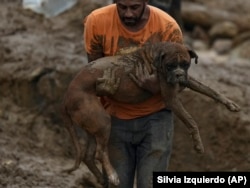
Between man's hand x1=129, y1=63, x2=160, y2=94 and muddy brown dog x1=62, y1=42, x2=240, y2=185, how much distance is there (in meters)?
0.02

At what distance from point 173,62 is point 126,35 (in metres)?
0.50

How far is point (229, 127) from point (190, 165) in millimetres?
597

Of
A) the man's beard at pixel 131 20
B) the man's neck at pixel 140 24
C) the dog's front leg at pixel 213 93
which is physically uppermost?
the man's beard at pixel 131 20

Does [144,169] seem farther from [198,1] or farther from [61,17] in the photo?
[198,1]

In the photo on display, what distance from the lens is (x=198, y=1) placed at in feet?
53.2

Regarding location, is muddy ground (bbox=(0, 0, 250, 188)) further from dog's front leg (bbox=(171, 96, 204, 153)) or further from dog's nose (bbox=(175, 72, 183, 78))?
dog's nose (bbox=(175, 72, 183, 78))

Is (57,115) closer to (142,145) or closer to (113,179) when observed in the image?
(142,145)

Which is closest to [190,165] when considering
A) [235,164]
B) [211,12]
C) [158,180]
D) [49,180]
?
[235,164]

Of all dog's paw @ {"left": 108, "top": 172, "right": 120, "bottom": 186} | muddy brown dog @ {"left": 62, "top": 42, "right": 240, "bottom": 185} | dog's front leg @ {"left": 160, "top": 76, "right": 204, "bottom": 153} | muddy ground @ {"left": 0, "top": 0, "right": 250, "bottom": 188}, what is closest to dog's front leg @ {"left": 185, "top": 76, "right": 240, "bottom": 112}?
muddy brown dog @ {"left": 62, "top": 42, "right": 240, "bottom": 185}

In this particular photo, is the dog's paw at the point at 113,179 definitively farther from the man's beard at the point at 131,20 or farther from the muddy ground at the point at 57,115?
the muddy ground at the point at 57,115

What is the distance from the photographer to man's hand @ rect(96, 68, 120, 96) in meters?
5.73

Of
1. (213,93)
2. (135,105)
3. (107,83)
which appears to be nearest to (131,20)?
(107,83)

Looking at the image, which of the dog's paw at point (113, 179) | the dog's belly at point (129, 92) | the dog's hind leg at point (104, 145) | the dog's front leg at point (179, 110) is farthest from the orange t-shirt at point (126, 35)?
the dog's paw at point (113, 179)

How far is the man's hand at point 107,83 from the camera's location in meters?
5.73
